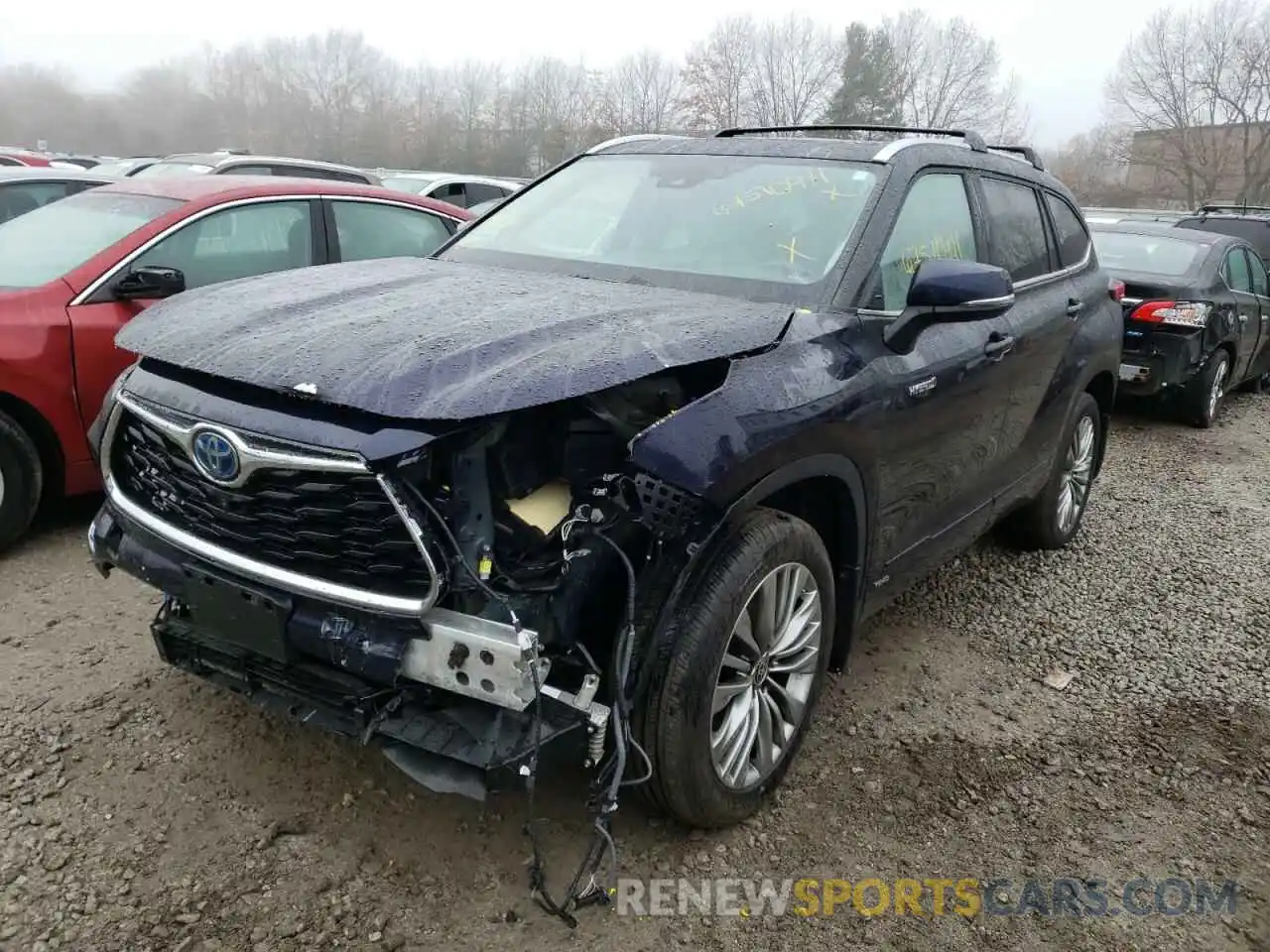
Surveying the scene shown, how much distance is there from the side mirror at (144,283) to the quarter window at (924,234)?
3133 mm

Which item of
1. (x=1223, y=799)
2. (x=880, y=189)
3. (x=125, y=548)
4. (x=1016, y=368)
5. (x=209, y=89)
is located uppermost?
(x=209, y=89)

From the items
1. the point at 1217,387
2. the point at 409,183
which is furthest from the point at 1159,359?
the point at 409,183

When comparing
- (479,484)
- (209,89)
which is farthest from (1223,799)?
(209,89)

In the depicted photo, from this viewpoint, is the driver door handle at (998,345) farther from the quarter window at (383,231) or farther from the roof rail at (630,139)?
Answer: the quarter window at (383,231)

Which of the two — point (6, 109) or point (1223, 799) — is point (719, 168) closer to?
point (1223, 799)

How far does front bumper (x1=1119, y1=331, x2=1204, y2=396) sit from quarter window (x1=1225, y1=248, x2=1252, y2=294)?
1.18 metres

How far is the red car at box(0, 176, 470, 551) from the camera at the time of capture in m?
4.11

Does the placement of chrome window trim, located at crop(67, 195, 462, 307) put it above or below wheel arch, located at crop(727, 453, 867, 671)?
above

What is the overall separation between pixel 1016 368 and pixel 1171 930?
6.76ft

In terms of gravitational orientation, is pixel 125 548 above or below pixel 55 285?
below

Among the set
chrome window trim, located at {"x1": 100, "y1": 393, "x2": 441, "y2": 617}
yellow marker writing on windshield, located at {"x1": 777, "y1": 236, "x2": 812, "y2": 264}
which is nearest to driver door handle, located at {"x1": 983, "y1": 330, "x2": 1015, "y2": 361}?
yellow marker writing on windshield, located at {"x1": 777, "y1": 236, "x2": 812, "y2": 264}

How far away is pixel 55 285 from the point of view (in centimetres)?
427

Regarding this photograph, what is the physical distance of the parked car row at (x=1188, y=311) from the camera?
7.73 m

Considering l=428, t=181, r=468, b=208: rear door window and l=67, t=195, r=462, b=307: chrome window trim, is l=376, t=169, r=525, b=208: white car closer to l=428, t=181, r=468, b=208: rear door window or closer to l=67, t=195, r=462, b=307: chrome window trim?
l=428, t=181, r=468, b=208: rear door window
